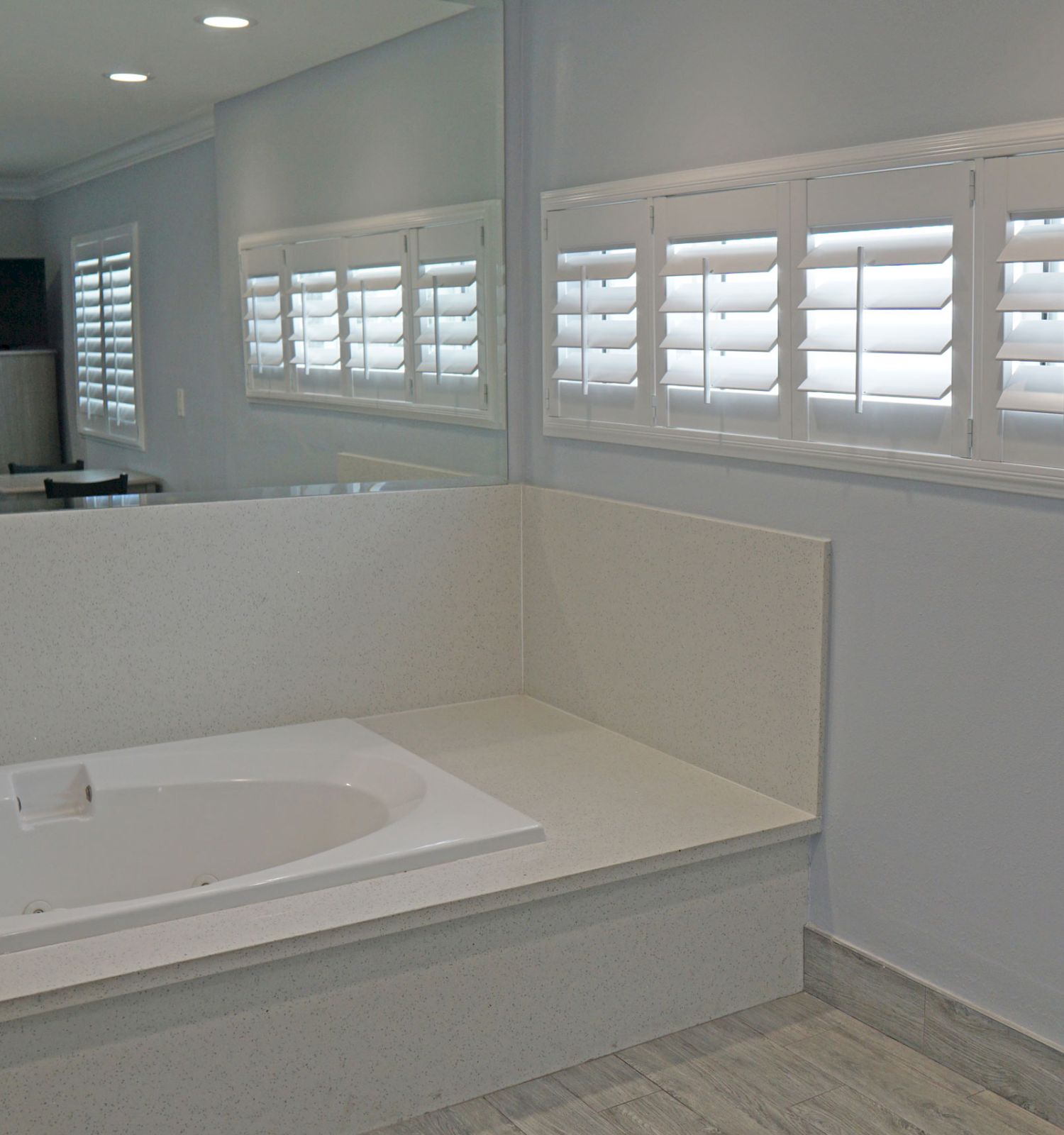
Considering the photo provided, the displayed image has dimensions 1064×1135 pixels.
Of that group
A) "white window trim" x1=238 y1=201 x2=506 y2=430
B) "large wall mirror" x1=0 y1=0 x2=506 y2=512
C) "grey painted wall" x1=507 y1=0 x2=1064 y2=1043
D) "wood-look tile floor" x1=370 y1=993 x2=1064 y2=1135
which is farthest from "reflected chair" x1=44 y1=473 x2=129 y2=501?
"wood-look tile floor" x1=370 y1=993 x2=1064 y2=1135

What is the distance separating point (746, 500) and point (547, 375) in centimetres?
72

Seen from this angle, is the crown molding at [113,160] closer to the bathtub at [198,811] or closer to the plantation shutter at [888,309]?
the bathtub at [198,811]

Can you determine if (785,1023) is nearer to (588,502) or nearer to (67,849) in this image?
(588,502)

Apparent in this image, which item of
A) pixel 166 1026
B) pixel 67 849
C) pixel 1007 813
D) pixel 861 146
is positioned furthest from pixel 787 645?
pixel 67 849

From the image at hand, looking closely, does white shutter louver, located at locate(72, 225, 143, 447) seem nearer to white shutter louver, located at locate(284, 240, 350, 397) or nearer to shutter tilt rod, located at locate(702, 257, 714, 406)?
white shutter louver, located at locate(284, 240, 350, 397)

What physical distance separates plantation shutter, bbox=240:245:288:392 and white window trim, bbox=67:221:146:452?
0.80ft

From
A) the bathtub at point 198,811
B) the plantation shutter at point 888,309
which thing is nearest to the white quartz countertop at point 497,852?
the bathtub at point 198,811

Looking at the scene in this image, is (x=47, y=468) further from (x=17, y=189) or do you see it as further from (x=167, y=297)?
(x=17, y=189)

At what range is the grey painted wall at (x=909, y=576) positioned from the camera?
83.2 inches

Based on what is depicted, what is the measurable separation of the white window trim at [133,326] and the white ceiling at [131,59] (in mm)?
156

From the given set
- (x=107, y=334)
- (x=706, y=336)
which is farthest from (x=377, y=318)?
(x=706, y=336)

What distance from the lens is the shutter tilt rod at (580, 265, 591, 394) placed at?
9.77ft

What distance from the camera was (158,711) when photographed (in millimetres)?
2912

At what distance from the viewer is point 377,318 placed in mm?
3139
